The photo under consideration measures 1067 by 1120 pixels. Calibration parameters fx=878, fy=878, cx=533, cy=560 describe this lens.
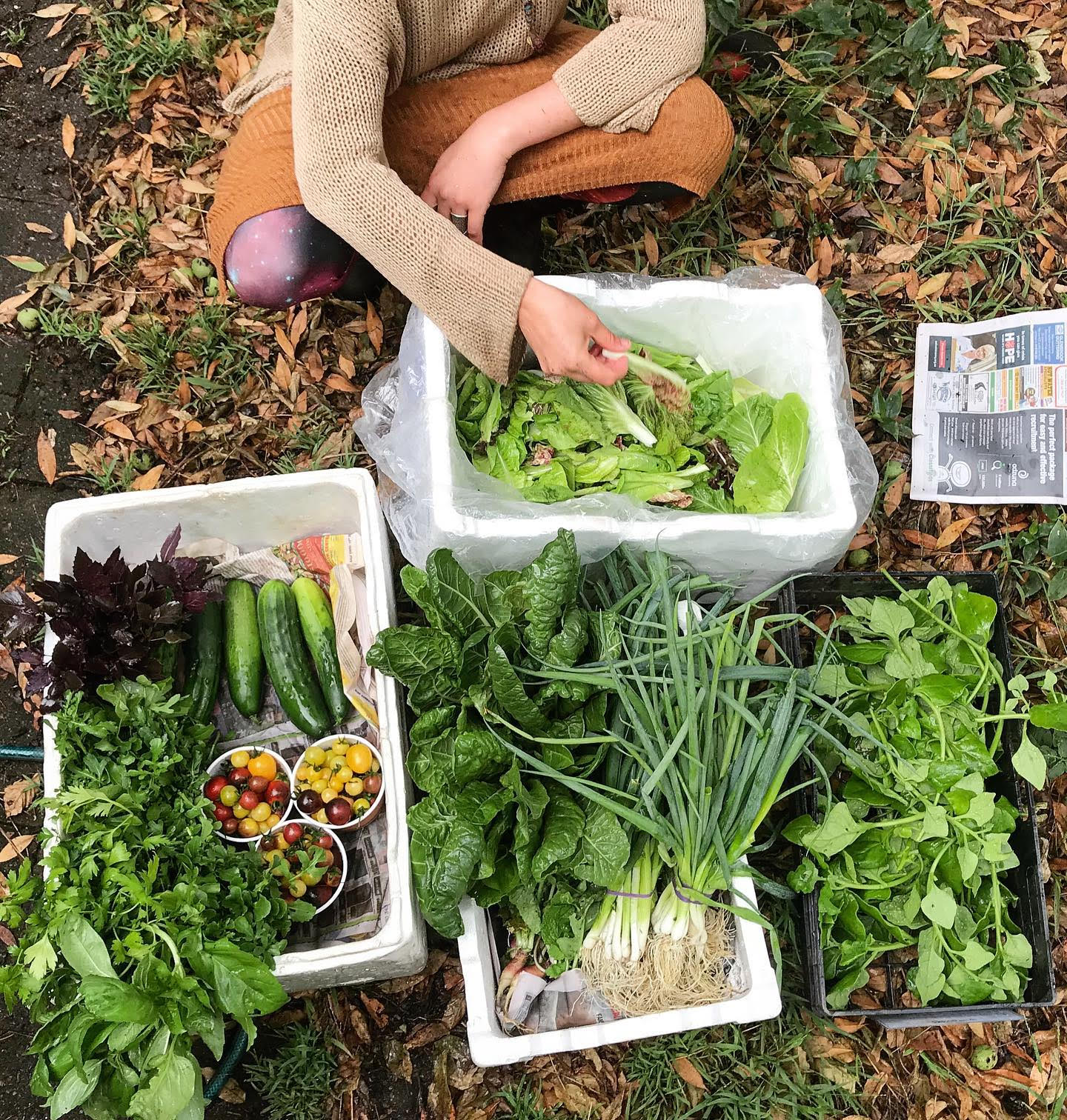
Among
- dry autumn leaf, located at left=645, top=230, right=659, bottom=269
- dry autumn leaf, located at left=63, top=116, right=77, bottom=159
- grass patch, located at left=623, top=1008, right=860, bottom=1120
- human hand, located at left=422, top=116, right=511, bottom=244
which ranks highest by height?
dry autumn leaf, located at left=63, top=116, right=77, bottom=159

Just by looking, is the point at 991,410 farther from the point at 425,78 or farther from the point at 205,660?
the point at 205,660

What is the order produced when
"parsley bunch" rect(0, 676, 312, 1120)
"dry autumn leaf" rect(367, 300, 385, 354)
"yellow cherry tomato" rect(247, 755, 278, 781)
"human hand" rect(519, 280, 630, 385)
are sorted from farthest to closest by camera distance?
"dry autumn leaf" rect(367, 300, 385, 354) < "yellow cherry tomato" rect(247, 755, 278, 781) < "human hand" rect(519, 280, 630, 385) < "parsley bunch" rect(0, 676, 312, 1120)

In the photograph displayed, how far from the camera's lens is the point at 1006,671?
1.95 meters

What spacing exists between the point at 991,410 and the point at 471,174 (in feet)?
5.05

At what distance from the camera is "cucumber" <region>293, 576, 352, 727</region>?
1948 millimetres

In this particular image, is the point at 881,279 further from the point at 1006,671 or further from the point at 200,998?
the point at 200,998

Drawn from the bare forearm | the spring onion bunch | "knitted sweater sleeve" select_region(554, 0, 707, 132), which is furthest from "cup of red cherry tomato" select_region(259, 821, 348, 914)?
"knitted sweater sleeve" select_region(554, 0, 707, 132)

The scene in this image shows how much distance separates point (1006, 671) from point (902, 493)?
62 cm

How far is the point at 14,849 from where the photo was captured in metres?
2.09

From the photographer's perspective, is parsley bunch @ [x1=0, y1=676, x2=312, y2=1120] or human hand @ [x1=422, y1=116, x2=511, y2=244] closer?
parsley bunch @ [x1=0, y1=676, x2=312, y2=1120]

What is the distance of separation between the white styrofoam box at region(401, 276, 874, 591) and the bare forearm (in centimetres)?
30

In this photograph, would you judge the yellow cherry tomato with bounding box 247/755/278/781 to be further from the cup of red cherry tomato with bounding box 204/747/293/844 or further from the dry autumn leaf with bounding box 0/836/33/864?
the dry autumn leaf with bounding box 0/836/33/864

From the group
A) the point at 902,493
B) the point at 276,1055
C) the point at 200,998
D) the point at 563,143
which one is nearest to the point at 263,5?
the point at 563,143

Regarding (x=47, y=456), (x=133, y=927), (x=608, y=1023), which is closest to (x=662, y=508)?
(x=608, y=1023)
